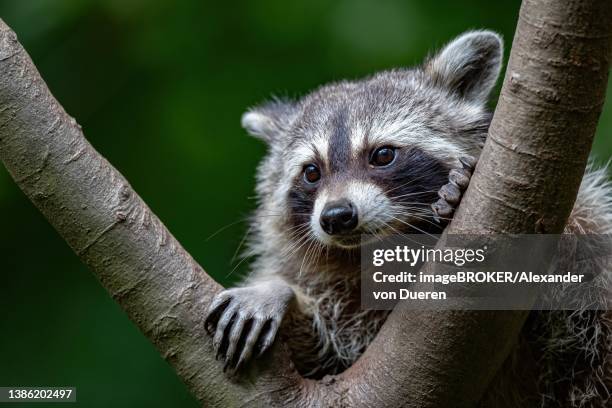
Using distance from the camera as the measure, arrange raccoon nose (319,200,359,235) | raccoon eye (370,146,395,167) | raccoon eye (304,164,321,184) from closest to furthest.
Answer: raccoon nose (319,200,359,235)
raccoon eye (370,146,395,167)
raccoon eye (304,164,321,184)

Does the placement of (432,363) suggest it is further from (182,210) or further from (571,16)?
(182,210)

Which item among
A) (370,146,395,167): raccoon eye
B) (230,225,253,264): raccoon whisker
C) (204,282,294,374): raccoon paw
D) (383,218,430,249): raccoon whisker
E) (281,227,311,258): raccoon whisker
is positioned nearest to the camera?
(204,282,294,374): raccoon paw

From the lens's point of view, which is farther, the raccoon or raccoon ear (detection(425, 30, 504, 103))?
raccoon ear (detection(425, 30, 504, 103))

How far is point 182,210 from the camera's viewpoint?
624cm

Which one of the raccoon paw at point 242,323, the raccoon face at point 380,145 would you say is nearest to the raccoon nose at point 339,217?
the raccoon face at point 380,145

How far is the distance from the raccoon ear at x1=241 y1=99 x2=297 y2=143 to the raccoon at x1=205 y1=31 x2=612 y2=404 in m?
0.04

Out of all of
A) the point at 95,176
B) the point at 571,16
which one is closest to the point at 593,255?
the point at 571,16

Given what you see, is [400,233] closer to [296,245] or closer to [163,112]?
[296,245]

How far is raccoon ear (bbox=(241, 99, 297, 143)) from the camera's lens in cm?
577

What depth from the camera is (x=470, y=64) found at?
513 centimetres

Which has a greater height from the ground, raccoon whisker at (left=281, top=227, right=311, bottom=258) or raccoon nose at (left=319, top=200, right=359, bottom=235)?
raccoon nose at (left=319, top=200, right=359, bottom=235)

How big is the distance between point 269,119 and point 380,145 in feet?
4.57

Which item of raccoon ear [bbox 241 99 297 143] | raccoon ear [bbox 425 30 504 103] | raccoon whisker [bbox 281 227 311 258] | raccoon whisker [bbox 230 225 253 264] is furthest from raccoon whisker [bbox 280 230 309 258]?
raccoon ear [bbox 425 30 504 103]

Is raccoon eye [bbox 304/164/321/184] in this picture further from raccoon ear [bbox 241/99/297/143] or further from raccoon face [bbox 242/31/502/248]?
raccoon ear [bbox 241/99/297/143]
